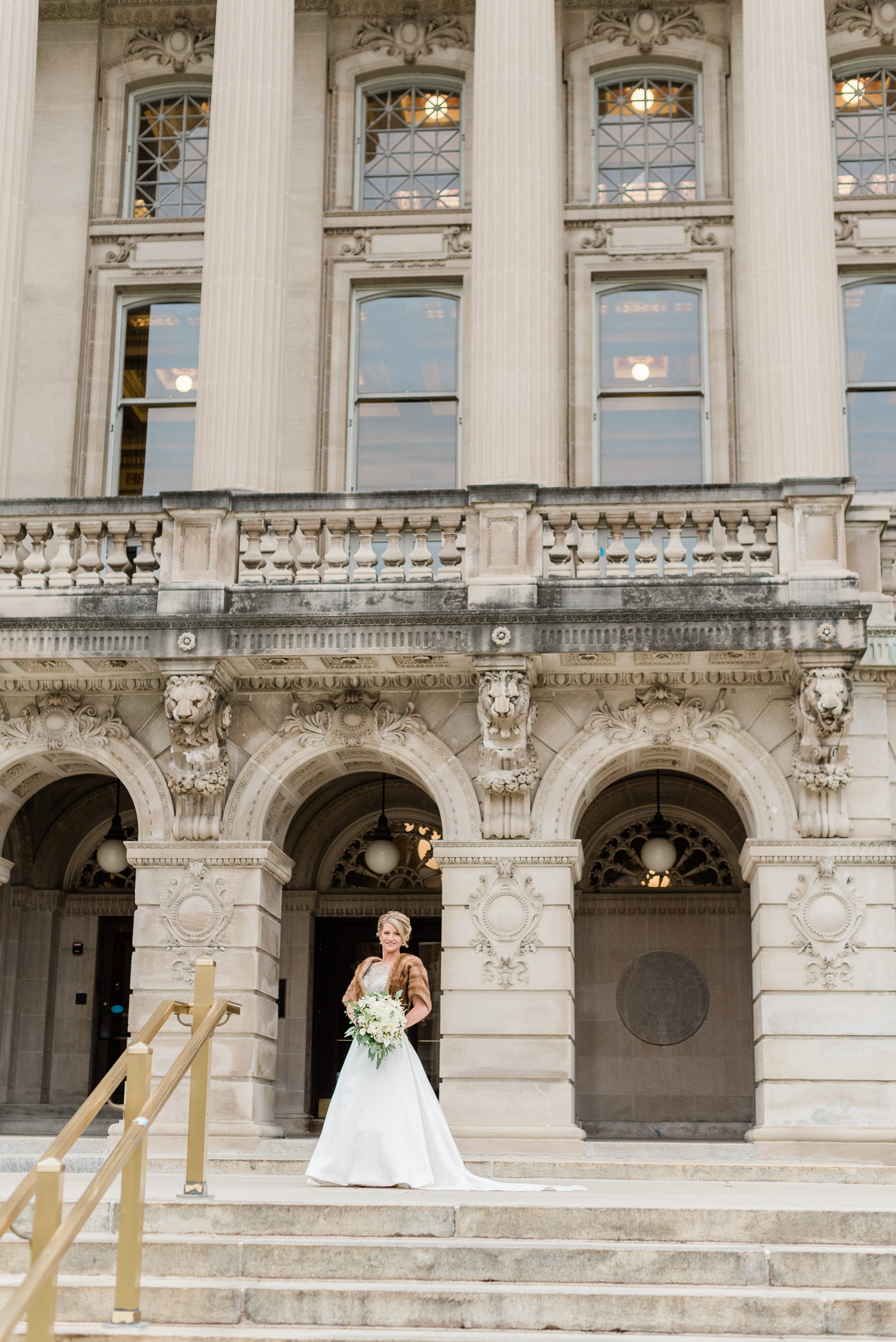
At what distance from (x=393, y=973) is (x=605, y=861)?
8869 millimetres

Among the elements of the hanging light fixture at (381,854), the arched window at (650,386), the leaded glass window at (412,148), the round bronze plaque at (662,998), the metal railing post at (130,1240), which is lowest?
the metal railing post at (130,1240)

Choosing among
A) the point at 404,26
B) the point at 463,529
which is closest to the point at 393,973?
the point at 463,529

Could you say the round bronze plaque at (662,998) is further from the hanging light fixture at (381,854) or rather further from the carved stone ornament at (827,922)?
the carved stone ornament at (827,922)

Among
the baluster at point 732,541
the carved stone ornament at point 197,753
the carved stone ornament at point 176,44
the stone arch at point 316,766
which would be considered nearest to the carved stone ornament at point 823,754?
the baluster at point 732,541

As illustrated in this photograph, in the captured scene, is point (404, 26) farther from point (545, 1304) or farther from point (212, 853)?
point (545, 1304)

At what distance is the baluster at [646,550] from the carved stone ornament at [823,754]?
1.80 metres

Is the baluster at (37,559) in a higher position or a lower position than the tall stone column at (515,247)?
lower

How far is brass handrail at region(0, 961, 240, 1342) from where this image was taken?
7.34m

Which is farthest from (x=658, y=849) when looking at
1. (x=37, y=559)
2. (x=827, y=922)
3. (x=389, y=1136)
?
(x=389, y=1136)

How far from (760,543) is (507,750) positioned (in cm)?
326

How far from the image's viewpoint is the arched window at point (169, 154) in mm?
21719

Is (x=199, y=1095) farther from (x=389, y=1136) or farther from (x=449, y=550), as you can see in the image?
(x=449, y=550)

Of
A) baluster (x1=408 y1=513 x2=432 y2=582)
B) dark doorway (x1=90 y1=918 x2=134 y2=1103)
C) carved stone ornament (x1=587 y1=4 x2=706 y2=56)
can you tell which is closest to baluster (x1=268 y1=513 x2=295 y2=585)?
baluster (x1=408 y1=513 x2=432 y2=582)

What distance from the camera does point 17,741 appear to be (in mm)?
17297
